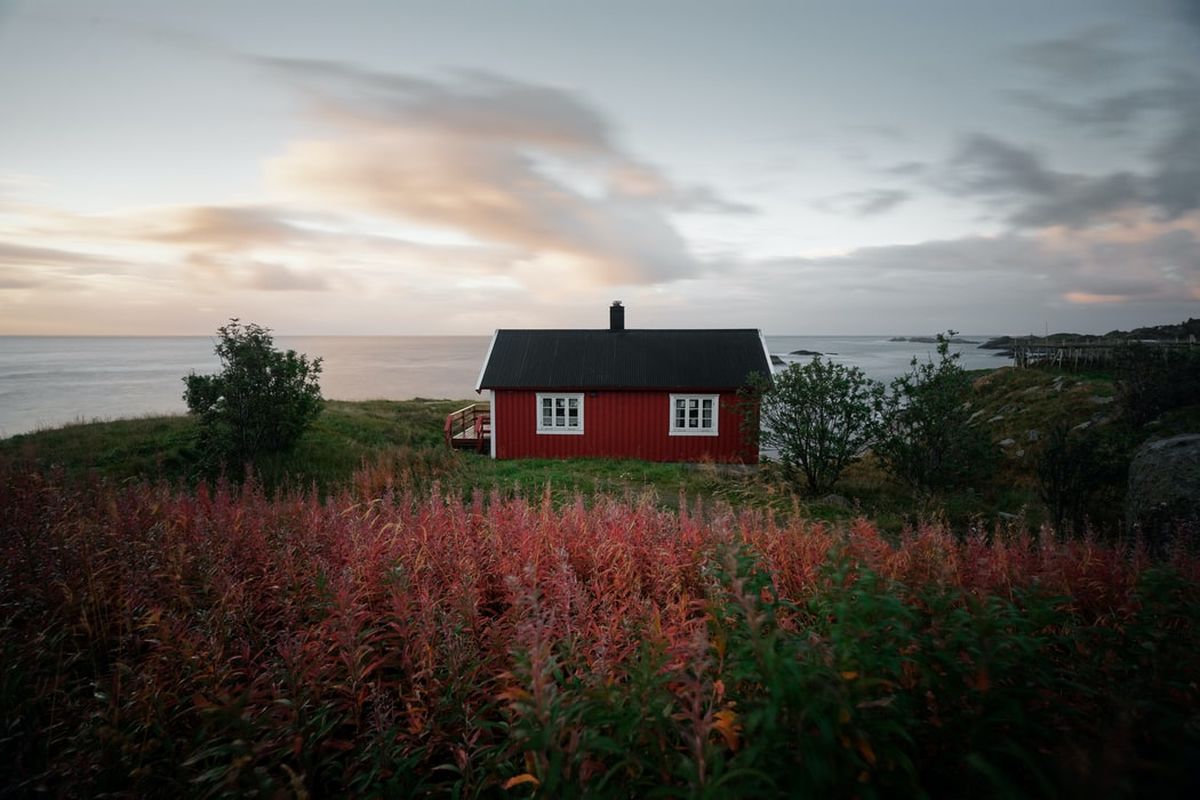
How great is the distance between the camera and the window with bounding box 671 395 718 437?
1936 centimetres

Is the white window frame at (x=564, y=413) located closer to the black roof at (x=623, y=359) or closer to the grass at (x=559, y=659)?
the black roof at (x=623, y=359)

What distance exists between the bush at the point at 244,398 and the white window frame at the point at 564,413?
7.50 meters

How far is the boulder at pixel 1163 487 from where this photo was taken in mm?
7746

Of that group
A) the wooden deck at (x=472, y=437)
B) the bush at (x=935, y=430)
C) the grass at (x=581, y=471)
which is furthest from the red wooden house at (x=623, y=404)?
the bush at (x=935, y=430)

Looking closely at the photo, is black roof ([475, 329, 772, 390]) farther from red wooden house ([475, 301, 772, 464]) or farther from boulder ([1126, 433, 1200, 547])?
boulder ([1126, 433, 1200, 547])

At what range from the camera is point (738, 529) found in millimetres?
5539

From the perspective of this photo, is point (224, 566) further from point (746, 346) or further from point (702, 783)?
point (746, 346)

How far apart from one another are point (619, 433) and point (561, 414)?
2.18 meters

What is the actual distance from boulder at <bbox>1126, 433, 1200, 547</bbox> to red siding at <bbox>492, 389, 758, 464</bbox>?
10.8 m

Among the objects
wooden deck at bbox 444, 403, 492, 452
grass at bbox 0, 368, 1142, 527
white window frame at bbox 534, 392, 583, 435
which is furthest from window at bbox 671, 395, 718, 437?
wooden deck at bbox 444, 403, 492, 452

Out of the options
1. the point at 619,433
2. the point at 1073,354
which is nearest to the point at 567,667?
the point at 619,433

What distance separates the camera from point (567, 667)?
12.5ft

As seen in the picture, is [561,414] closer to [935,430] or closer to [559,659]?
[935,430]

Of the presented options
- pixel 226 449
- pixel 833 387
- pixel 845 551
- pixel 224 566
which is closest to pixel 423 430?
pixel 226 449
